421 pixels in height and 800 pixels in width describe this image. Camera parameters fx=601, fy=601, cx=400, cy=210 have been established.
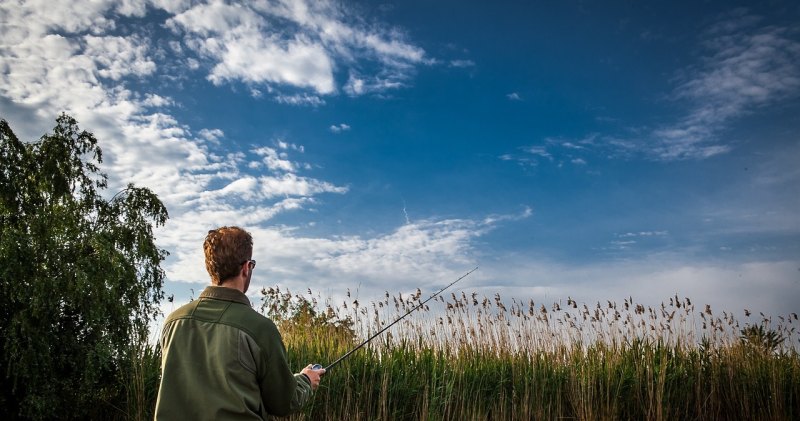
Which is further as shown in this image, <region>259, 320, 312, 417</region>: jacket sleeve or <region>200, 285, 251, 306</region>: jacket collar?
<region>200, 285, 251, 306</region>: jacket collar

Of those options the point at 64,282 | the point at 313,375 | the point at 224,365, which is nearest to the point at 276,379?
the point at 224,365

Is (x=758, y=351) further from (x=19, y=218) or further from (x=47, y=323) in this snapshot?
(x=19, y=218)

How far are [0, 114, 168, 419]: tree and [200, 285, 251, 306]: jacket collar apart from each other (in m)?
7.36

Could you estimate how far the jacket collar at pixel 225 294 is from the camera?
2863 mm

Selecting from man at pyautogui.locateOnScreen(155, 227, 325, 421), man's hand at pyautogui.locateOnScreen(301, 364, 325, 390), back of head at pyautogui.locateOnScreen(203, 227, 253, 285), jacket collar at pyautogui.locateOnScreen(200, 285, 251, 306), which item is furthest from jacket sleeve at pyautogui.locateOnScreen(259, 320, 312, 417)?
man's hand at pyautogui.locateOnScreen(301, 364, 325, 390)

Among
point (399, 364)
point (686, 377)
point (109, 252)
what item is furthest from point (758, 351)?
point (109, 252)

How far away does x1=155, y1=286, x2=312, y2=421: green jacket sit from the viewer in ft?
8.88

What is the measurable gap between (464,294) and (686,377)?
3935mm

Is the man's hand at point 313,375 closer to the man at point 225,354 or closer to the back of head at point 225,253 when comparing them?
the man at point 225,354

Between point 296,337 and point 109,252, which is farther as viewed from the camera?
point 109,252

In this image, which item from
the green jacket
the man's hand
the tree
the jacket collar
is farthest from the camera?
the tree

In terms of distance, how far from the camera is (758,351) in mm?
10852

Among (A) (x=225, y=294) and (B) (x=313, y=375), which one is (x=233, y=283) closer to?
(A) (x=225, y=294)

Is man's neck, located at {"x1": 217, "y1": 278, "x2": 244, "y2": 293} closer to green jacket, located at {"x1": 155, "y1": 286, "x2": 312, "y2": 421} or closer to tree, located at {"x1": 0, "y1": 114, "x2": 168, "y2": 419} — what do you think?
green jacket, located at {"x1": 155, "y1": 286, "x2": 312, "y2": 421}
